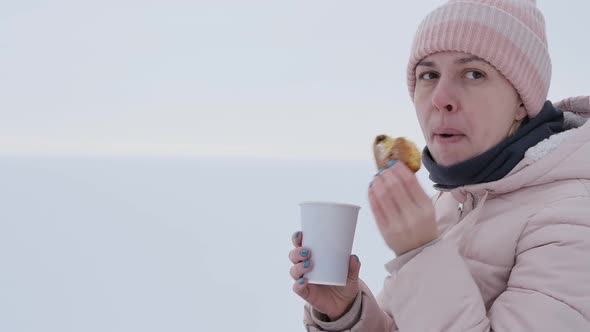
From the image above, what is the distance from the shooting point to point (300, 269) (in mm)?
960

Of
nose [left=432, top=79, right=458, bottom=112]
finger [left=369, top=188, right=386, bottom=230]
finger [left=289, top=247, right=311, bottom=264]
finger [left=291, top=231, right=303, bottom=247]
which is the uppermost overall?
nose [left=432, top=79, right=458, bottom=112]

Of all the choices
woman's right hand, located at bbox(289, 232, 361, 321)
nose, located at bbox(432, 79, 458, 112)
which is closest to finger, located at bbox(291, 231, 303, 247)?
woman's right hand, located at bbox(289, 232, 361, 321)

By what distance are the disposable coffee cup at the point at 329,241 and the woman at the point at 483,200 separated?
0.02 m

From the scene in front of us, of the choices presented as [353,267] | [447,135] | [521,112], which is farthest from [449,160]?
[353,267]

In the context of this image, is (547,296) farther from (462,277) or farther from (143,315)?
(143,315)

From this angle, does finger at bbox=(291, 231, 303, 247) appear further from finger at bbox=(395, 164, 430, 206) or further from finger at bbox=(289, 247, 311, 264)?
finger at bbox=(395, 164, 430, 206)

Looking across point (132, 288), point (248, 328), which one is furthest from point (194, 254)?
point (248, 328)

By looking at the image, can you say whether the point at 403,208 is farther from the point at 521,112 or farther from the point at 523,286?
the point at 521,112

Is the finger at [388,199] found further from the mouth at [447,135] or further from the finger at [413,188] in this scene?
the mouth at [447,135]

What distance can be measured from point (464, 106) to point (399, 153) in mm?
128

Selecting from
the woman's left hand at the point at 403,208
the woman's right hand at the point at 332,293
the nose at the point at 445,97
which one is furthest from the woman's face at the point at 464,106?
the woman's right hand at the point at 332,293

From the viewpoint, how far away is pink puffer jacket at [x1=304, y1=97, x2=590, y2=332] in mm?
735

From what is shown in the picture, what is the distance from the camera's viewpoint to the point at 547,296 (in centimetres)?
73

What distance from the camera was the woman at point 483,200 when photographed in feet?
2.48
